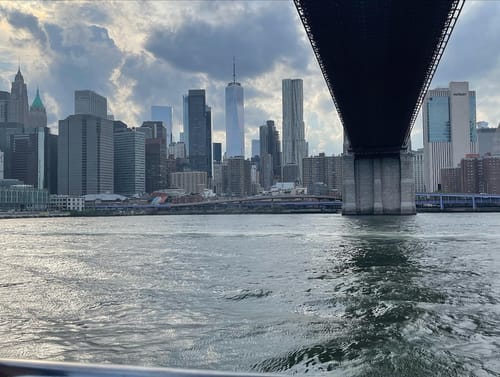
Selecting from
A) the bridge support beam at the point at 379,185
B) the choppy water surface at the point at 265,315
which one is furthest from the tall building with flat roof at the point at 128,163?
the choppy water surface at the point at 265,315

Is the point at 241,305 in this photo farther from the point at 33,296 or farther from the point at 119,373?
the point at 119,373

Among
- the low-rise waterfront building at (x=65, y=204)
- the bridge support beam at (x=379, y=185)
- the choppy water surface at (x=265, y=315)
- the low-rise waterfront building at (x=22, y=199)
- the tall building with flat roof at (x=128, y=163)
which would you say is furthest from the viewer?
the tall building with flat roof at (x=128, y=163)

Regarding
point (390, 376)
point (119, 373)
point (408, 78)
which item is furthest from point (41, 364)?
point (408, 78)

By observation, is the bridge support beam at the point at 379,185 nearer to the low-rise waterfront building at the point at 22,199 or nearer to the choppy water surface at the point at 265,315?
the choppy water surface at the point at 265,315

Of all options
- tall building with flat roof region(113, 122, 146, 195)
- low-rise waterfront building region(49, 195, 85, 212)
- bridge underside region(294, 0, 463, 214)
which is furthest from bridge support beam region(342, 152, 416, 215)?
tall building with flat roof region(113, 122, 146, 195)

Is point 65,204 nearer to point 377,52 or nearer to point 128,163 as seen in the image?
point 128,163

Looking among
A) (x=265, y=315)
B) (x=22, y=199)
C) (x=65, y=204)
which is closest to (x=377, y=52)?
(x=265, y=315)
